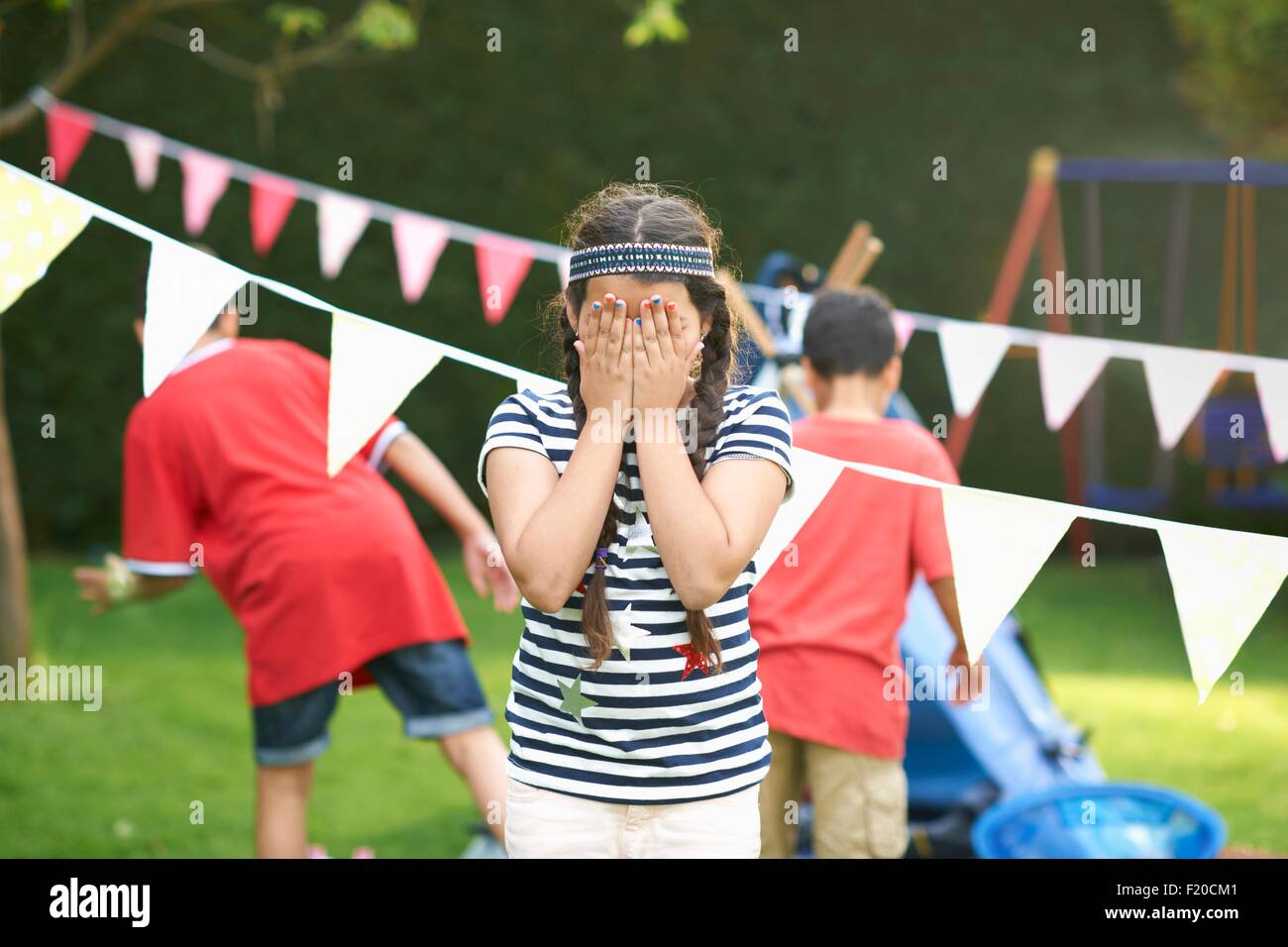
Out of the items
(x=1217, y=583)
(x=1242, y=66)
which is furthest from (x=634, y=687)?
(x=1242, y=66)

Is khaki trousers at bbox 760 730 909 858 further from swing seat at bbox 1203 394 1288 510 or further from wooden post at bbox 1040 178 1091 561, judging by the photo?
swing seat at bbox 1203 394 1288 510

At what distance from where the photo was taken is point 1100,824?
3.78 metres

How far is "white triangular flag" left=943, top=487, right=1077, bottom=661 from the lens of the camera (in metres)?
2.41

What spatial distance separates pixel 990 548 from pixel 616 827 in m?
0.85

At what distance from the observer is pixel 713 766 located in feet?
6.77

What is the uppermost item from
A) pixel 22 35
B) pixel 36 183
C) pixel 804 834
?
pixel 22 35

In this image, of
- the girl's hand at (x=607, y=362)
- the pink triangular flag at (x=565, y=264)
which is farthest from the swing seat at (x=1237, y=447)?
the girl's hand at (x=607, y=362)

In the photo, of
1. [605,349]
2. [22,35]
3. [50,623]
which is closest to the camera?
[605,349]

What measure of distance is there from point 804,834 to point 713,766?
240 cm

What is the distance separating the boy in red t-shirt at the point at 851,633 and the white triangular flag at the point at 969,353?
72cm

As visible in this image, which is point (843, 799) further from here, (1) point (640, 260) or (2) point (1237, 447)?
(2) point (1237, 447)
